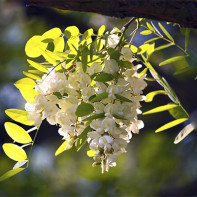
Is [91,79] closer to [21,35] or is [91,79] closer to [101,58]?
[101,58]

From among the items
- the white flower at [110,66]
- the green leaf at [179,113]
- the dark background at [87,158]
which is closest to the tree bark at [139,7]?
the white flower at [110,66]

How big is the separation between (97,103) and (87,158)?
142 centimetres

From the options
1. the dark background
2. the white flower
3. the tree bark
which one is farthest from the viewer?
the dark background

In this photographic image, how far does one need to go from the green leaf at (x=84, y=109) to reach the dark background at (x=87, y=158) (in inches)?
43.1

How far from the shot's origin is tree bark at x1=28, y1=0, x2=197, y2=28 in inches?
17.3

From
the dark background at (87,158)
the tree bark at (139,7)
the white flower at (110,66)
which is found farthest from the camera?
the dark background at (87,158)

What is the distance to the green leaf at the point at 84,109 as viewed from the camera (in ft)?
1.72

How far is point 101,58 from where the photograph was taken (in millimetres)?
590

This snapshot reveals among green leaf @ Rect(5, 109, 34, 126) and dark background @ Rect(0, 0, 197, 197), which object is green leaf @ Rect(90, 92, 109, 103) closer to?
green leaf @ Rect(5, 109, 34, 126)

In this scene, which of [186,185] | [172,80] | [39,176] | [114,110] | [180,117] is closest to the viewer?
[114,110]

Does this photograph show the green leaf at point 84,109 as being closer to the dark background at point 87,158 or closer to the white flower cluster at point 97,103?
the white flower cluster at point 97,103

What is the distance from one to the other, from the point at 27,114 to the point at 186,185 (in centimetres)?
130

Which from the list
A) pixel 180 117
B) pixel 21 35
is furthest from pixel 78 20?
pixel 180 117

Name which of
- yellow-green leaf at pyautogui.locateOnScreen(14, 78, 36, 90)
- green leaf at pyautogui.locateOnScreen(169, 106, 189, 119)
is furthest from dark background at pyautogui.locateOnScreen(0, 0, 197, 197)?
yellow-green leaf at pyautogui.locateOnScreen(14, 78, 36, 90)
